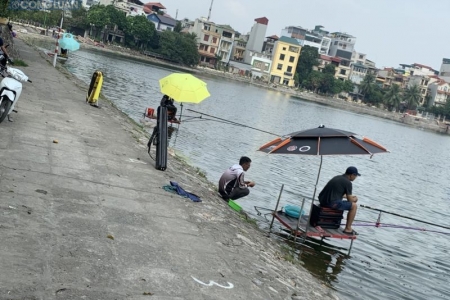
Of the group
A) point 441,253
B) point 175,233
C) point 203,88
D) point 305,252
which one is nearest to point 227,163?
point 203,88

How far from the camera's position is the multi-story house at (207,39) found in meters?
122

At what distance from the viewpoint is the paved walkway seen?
17.1ft

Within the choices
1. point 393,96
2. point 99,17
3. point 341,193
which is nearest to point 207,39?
point 99,17

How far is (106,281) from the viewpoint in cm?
521

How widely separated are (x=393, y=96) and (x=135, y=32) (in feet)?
211

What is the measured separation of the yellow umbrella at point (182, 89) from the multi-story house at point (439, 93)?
457 feet

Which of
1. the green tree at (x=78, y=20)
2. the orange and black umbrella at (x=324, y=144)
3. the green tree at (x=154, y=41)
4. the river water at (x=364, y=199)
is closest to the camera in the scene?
the orange and black umbrella at (x=324, y=144)

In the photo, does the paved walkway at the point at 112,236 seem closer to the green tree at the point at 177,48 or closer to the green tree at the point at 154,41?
the green tree at the point at 177,48

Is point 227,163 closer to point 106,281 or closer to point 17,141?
point 17,141

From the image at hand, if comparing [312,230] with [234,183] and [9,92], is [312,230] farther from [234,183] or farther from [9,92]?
[9,92]

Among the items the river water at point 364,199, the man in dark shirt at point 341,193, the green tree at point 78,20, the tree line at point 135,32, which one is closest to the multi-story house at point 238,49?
the tree line at point 135,32

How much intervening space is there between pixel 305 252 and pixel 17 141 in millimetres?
5489

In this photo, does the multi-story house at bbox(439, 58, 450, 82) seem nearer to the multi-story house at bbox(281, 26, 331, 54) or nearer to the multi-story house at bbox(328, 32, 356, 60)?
the multi-story house at bbox(328, 32, 356, 60)

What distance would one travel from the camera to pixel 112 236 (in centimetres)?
643
